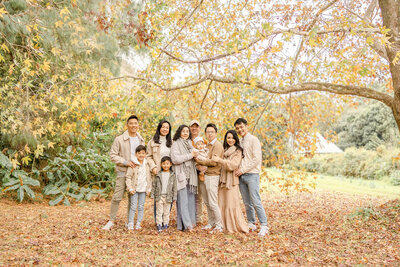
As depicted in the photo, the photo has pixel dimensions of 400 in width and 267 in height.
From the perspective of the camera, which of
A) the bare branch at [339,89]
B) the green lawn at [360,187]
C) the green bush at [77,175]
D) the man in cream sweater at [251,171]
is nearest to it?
the man in cream sweater at [251,171]

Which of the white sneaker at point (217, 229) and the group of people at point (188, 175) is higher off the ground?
the group of people at point (188, 175)

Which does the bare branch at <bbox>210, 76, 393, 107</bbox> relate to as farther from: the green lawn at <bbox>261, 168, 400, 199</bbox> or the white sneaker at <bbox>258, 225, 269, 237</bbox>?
the green lawn at <bbox>261, 168, 400, 199</bbox>

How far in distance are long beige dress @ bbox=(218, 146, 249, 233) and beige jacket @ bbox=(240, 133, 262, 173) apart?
0.10 metres

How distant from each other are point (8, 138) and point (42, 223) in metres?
2.77

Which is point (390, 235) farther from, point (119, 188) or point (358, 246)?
point (119, 188)

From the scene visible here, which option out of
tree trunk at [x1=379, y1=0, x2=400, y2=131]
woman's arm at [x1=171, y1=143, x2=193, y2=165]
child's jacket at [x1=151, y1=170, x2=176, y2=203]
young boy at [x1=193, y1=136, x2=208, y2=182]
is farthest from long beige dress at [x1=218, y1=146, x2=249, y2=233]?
tree trunk at [x1=379, y1=0, x2=400, y2=131]

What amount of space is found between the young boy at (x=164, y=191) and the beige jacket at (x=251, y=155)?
113cm

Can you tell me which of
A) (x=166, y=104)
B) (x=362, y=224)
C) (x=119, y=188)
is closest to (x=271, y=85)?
(x=166, y=104)

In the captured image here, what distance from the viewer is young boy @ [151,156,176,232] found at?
5145 mm

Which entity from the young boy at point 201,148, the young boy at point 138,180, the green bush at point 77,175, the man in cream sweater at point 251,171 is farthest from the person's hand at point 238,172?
the green bush at point 77,175

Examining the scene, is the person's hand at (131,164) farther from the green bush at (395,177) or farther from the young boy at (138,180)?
the green bush at (395,177)

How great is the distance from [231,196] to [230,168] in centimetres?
45

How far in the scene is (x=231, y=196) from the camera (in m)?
5.14

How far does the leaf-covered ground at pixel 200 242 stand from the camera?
3.76 m
